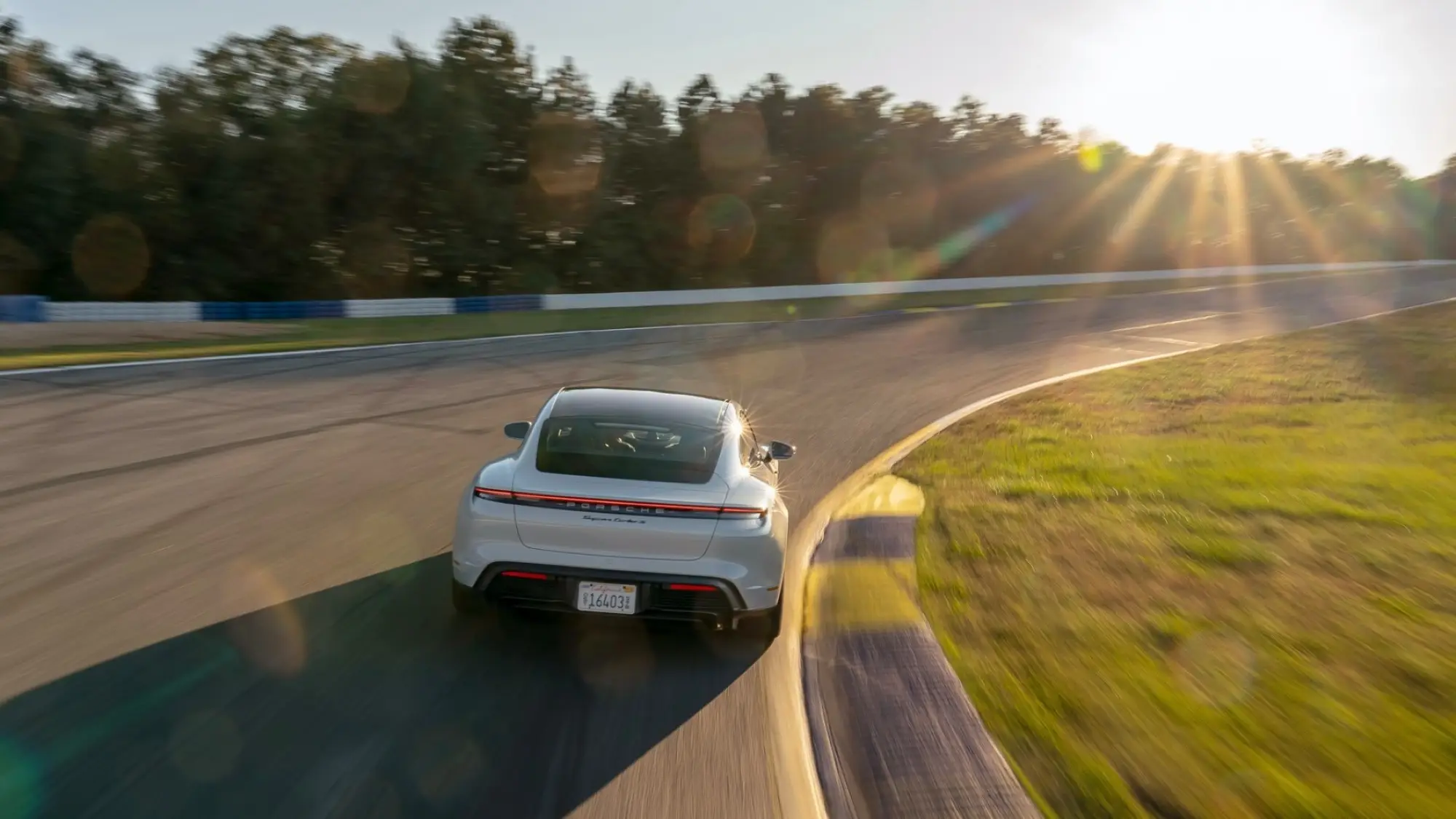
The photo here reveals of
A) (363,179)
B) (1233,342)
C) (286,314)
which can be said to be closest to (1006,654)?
(1233,342)

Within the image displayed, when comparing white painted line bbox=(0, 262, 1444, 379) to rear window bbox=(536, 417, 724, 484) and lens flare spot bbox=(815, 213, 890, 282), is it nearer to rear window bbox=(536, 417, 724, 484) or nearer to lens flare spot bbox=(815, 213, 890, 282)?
rear window bbox=(536, 417, 724, 484)

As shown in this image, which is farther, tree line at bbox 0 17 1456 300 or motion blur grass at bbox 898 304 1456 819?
tree line at bbox 0 17 1456 300

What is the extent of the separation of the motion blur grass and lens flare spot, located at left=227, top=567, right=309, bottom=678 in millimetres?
3524

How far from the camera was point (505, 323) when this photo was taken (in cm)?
3369

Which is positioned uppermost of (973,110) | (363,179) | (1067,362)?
(973,110)

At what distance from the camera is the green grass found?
22266 mm

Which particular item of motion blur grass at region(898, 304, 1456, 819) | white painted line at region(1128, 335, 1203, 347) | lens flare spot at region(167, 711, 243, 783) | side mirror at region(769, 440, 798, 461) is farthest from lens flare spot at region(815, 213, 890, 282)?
lens flare spot at region(167, 711, 243, 783)

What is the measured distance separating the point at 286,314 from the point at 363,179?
16845mm

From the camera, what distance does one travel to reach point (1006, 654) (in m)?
6.41

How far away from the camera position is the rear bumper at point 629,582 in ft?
19.6

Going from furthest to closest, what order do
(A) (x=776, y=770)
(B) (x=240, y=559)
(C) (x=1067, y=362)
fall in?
(C) (x=1067, y=362) → (B) (x=240, y=559) → (A) (x=776, y=770)

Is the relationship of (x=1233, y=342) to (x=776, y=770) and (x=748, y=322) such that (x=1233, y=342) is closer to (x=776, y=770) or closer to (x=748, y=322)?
(x=748, y=322)

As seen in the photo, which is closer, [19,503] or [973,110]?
[19,503]

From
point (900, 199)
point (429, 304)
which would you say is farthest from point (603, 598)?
point (900, 199)
